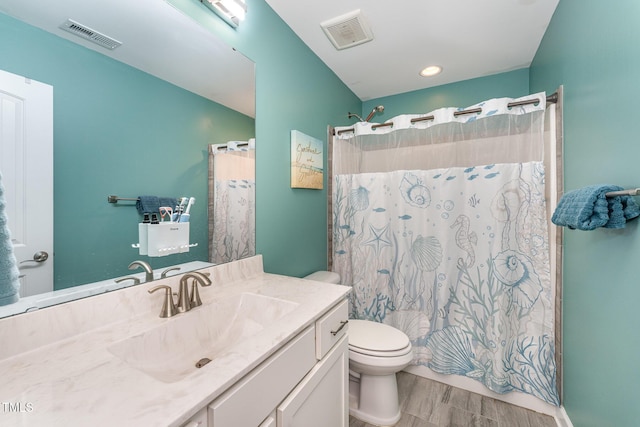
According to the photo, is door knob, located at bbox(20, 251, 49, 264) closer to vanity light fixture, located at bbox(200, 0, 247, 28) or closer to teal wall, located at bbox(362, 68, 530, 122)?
vanity light fixture, located at bbox(200, 0, 247, 28)

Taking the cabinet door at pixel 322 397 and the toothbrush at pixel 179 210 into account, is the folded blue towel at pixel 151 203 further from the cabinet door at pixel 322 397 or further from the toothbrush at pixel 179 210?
the cabinet door at pixel 322 397

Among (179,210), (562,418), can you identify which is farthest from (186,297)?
(562,418)

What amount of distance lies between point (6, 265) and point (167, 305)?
1.42 ft

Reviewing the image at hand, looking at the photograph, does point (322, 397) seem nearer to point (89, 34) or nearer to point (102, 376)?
point (102, 376)

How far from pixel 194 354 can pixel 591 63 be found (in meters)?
1.99

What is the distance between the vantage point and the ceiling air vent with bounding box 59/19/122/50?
0.80 meters

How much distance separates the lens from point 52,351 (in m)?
0.70

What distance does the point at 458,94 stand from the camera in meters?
2.41

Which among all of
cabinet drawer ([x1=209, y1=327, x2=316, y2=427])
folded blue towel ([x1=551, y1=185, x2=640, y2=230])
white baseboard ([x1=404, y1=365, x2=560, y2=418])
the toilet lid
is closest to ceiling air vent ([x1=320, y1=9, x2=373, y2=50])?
folded blue towel ([x1=551, y1=185, x2=640, y2=230])

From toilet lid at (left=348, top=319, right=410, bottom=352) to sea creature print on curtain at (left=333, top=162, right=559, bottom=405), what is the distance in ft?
1.28

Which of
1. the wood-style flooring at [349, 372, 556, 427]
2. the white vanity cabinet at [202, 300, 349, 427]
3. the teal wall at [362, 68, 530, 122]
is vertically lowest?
the wood-style flooring at [349, 372, 556, 427]

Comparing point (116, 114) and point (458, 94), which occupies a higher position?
point (458, 94)

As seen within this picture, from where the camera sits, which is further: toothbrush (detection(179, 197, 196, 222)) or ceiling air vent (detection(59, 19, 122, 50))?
toothbrush (detection(179, 197, 196, 222))

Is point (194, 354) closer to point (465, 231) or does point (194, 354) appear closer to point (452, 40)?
point (465, 231)
